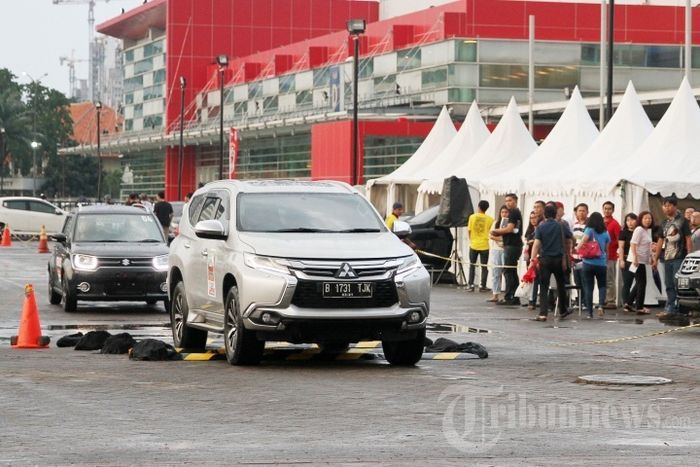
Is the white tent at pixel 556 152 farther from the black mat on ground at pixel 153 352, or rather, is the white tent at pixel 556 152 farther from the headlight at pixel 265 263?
the headlight at pixel 265 263

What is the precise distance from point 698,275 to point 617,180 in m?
4.82

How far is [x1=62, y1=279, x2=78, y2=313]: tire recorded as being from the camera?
24406 mm

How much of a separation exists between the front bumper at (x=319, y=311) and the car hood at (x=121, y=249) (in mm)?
9248

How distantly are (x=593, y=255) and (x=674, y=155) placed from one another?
361 centimetres

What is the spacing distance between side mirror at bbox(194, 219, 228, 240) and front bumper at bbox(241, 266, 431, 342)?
86 centimetres

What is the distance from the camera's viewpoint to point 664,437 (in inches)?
419

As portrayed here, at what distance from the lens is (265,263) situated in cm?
1546

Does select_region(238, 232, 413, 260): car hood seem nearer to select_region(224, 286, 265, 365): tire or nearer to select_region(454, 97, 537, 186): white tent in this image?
select_region(224, 286, 265, 365): tire

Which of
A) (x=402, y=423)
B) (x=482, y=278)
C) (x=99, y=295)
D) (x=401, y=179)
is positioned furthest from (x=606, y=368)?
(x=401, y=179)

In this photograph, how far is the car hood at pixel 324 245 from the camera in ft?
50.4

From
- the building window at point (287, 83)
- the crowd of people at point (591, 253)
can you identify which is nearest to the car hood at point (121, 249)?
the crowd of people at point (591, 253)

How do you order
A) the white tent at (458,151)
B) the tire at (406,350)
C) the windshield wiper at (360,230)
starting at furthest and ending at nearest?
the white tent at (458,151) < the windshield wiper at (360,230) < the tire at (406,350)

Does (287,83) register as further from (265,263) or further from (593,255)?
(265,263)

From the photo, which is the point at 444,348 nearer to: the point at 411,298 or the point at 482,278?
the point at 411,298
